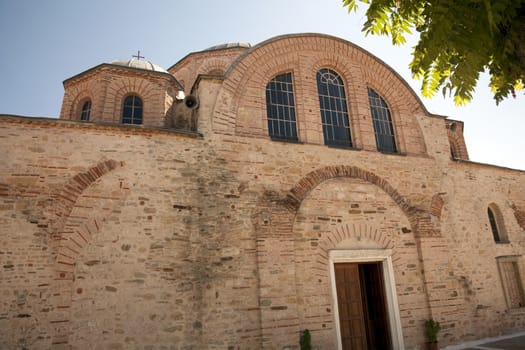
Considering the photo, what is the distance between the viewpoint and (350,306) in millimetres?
8695

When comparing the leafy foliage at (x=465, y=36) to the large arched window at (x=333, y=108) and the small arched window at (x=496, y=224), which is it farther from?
the small arched window at (x=496, y=224)

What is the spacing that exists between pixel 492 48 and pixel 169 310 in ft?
22.2

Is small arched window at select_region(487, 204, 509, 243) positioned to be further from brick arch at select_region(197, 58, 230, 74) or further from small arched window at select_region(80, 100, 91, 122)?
small arched window at select_region(80, 100, 91, 122)

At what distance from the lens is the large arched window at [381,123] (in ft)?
35.6

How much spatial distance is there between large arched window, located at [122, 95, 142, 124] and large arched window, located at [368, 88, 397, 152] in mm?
7579

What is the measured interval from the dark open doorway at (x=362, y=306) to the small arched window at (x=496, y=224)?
5435mm

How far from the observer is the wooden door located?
8.48 metres

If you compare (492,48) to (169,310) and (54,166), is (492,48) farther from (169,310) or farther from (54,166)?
(54,166)

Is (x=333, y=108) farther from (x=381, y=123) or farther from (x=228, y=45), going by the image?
(x=228, y=45)

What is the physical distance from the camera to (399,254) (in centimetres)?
943

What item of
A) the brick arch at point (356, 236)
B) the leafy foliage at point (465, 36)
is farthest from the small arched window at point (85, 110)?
the leafy foliage at point (465, 36)

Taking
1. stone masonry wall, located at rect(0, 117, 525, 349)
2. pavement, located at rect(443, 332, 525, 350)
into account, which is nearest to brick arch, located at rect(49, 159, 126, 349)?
stone masonry wall, located at rect(0, 117, 525, 349)

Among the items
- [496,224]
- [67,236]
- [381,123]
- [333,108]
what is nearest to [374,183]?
[381,123]

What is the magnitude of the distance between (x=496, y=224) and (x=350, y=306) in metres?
6.94
